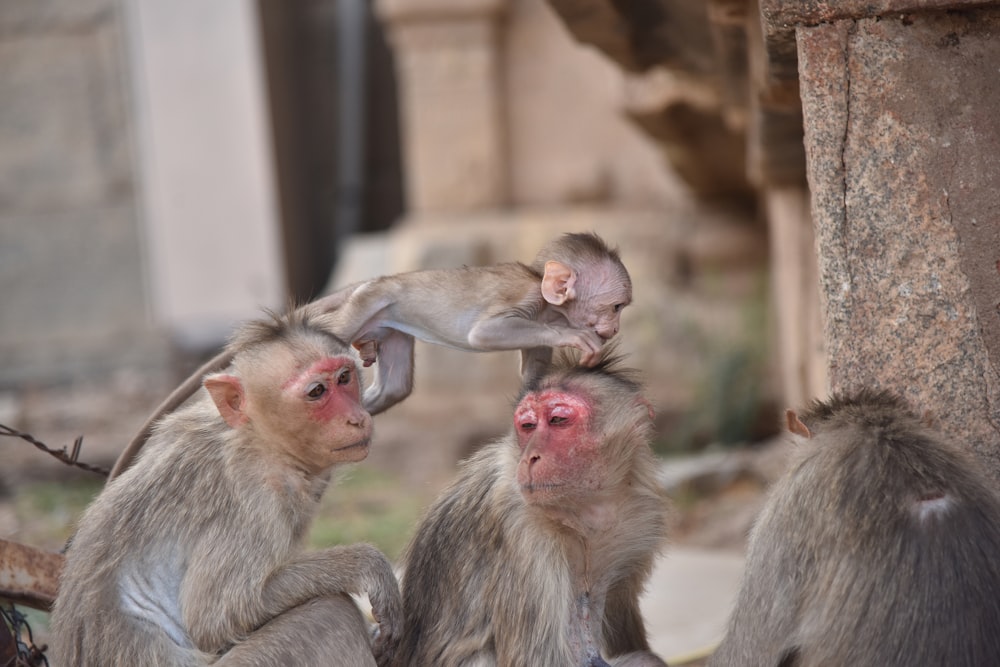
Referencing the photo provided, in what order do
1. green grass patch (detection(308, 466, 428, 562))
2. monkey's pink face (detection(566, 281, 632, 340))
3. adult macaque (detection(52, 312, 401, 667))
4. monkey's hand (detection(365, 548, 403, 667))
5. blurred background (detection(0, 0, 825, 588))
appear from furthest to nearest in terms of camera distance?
1. blurred background (detection(0, 0, 825, 588))
2. green grass patch (detection(308, 466, 428, 562))
3. monkey's pink face (detection(566, 281, 632, 340))
4. monkey's hand (detection(365, 548, 403, 667))
5. adult macaque (detection(52, 312, 401, 667))

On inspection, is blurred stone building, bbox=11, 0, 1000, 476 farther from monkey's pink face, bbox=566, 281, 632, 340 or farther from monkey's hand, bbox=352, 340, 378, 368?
monkey's hand, bbox=352, 340, 378, 368

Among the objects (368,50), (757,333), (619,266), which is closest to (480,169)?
Answer: (757,333)

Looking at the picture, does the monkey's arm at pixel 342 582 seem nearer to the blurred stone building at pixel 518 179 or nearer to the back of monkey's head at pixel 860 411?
the back of monkey's head at pixel 860 411

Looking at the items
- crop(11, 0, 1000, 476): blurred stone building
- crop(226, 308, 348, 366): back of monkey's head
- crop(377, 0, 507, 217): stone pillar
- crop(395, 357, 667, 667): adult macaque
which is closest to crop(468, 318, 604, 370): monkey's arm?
crop(395, 357, 667, 667): adult macaque

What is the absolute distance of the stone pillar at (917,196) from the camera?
10.9ft

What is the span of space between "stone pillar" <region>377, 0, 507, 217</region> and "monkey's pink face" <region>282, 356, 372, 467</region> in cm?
694

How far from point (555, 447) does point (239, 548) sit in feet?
2.70

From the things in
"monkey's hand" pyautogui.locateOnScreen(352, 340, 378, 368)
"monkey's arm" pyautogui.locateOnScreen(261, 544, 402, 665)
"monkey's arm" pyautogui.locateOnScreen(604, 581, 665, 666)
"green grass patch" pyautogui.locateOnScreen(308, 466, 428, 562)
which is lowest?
"green grass patch" pyautogui.locateOnScreen(308, 466, 428, 562)

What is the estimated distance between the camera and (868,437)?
3117mm

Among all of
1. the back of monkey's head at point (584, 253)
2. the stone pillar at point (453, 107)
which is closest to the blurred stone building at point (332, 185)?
the stone pillar at point (453, 107)

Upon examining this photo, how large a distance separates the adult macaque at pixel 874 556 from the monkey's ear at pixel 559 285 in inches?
37.2

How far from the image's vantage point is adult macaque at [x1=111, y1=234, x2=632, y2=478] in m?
3.94

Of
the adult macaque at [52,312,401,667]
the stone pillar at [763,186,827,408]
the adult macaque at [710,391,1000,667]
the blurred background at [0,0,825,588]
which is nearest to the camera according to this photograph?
the adult macaque at [710,391,1000,667]

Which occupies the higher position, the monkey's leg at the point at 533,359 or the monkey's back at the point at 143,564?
the monkey's leg at the point at 533,359
